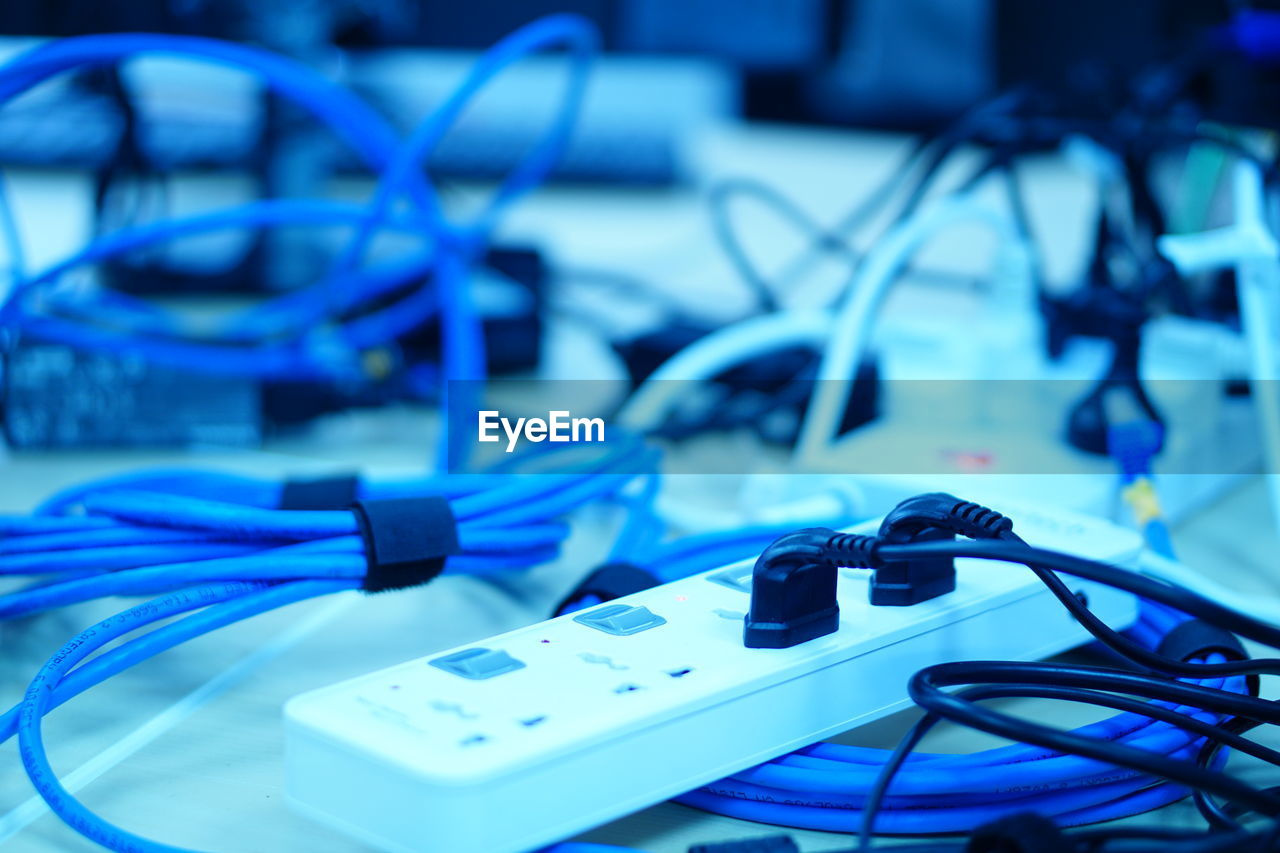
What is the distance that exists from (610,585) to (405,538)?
0.07m

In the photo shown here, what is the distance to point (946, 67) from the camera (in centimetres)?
123

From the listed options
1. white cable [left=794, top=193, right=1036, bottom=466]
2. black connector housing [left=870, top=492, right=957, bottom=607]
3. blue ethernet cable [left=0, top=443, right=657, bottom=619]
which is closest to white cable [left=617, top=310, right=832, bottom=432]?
white cable [left=794, top=193, right=1036, bottom=466]

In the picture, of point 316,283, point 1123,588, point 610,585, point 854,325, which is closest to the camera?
point 1123,588

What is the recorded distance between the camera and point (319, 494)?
1.55 feet

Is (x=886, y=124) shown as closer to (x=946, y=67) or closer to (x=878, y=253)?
(x=946, y=67)

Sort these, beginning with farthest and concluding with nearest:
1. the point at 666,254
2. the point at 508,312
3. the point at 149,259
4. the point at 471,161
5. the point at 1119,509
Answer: the point at 471,161, the point at 666,254, the point at 149,259, the point at 508,312, the point at 1119,509

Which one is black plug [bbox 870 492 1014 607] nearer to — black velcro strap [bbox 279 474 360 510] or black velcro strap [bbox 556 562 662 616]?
black velcro strap [bbox 556 562 662 616]

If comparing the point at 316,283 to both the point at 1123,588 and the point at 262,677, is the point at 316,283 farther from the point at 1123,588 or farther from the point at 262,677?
the point at 1123,588

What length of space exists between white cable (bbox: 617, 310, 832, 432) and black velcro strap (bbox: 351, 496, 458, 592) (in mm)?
221

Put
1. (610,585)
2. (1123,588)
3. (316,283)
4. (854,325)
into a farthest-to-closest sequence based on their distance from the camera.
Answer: (316,283) < (854,325) < (610,585) < (1123,588)

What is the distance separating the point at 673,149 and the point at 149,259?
61cm

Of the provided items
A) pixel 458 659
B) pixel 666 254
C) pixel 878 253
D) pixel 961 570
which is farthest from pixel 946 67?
pixel 458 659

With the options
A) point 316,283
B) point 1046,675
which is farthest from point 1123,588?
point 316,283

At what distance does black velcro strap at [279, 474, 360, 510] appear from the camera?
465mm
